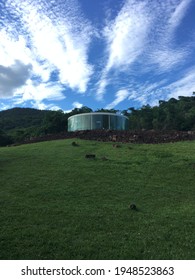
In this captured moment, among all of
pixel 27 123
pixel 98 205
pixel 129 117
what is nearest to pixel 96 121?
pixel 98 205

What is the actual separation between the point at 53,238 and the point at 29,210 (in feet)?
6.46

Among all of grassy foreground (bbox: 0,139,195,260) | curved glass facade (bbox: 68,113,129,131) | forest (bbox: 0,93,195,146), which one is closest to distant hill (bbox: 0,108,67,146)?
forest (bbox: 0,93,195,146)

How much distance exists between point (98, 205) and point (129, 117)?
2188 inches

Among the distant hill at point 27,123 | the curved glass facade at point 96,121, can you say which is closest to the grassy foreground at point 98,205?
the curved glass facade at point 96,121

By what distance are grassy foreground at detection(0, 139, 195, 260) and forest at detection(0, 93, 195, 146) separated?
73.5 feet

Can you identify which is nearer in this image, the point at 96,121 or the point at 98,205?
the point at 98,205

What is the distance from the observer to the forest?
1970 inches

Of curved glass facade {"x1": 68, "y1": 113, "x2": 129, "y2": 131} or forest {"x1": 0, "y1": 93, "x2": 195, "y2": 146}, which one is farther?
forest {"x1": 0, "y1": 93, "x2": 195, "y2": 146}

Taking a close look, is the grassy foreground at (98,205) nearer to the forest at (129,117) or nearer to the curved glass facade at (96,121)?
the curved glass facade at (96,121)

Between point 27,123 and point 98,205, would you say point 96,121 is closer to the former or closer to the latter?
point 98,205

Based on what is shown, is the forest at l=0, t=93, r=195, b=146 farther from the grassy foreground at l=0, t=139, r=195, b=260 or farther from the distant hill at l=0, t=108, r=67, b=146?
the grassy foreground at l=0, t=139, r=195, b=260

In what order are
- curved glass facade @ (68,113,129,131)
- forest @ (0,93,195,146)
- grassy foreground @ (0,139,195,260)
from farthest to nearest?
forest @ (0,93,195,146)
curved glass facade @ (68,113,129,131)
grassy foreground @ (0,139,195,260)

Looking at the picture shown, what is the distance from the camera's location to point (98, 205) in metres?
10.0
